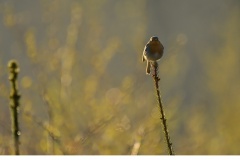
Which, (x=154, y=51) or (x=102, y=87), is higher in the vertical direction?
(x=102, y=87)

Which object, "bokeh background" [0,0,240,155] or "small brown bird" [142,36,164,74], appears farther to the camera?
"bokeh background" [0,0,240,155]

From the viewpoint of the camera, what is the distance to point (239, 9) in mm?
3361

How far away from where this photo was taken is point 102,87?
8.25 ft

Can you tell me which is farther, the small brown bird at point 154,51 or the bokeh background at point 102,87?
the bokeh background at point 102,87

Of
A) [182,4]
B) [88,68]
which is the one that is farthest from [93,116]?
[182,4]

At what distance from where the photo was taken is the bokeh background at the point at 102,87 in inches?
59.5

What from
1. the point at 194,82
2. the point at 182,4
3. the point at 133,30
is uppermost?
the point at 182,4

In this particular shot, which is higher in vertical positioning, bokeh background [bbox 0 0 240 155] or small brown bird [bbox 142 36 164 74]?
bokeh background [bbox 0 0 240 155]

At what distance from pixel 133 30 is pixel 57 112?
45.4 inches

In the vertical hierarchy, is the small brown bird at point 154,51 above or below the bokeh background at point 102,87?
below

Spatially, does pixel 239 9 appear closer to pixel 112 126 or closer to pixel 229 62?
pixel 229 62

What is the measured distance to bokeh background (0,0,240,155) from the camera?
4.96 ft

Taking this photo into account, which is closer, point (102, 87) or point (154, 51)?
point (154, 51)
